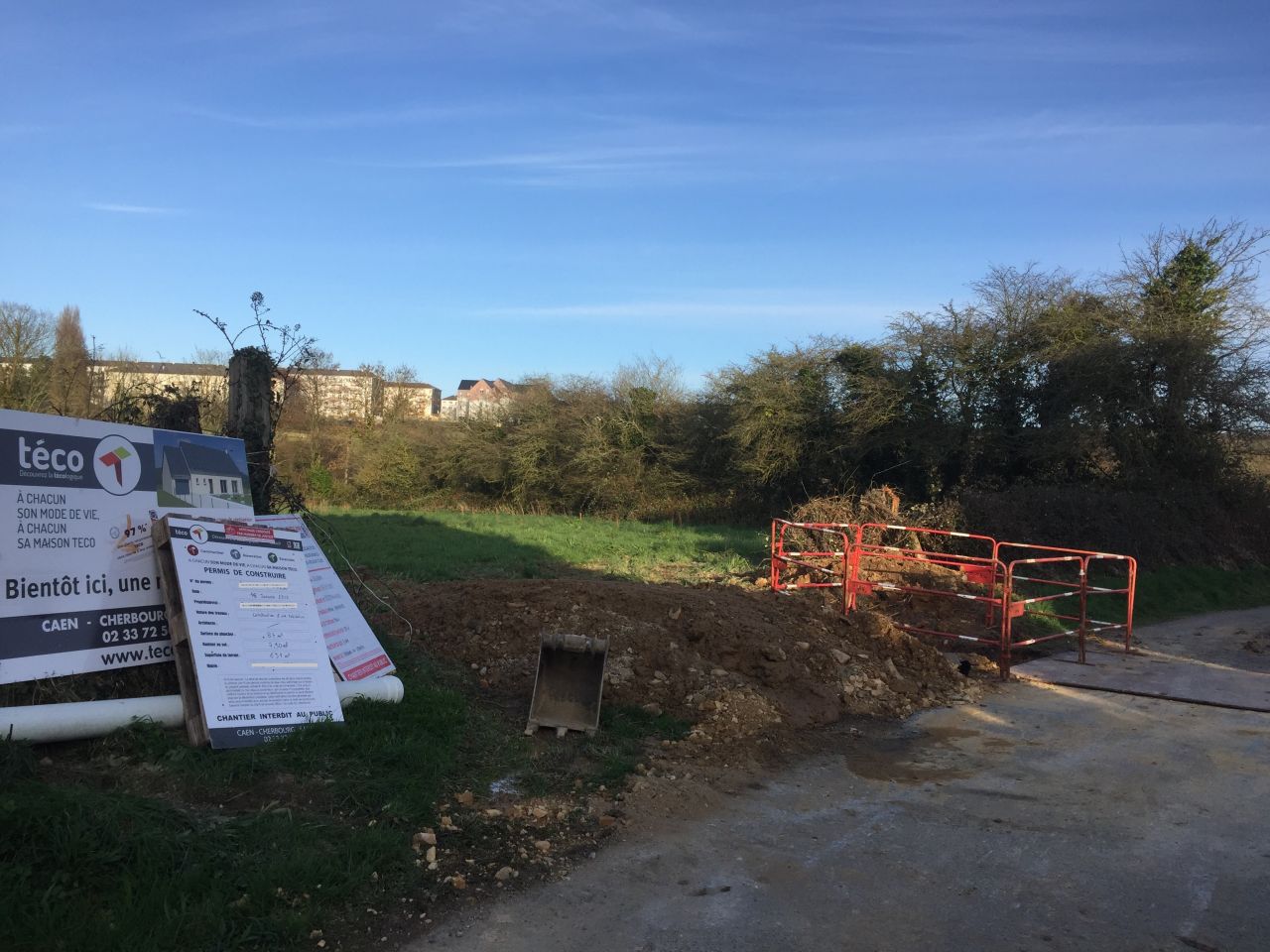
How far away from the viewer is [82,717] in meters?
5.11

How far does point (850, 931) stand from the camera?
4.17 m

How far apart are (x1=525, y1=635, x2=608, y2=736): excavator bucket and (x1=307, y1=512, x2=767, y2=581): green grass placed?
212 inches

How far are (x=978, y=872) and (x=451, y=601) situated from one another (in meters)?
5.83

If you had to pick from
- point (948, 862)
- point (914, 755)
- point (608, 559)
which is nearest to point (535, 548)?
point (608, 559)

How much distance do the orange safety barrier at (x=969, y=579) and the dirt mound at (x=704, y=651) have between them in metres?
1.17

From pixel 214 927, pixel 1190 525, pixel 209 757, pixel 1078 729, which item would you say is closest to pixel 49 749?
pixel 209 757

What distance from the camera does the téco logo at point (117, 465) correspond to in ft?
19.1

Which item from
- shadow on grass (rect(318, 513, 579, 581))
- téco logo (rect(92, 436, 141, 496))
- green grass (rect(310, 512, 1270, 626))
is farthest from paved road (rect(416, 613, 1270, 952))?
green grass (rect(310, 512, 1270, 626))

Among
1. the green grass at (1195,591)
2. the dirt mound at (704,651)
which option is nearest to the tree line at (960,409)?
the green grass at (1195,591)

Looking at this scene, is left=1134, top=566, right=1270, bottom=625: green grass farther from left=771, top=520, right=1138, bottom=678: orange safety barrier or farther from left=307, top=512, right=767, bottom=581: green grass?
left=307, top=512, right=767, bottom=581: green grass

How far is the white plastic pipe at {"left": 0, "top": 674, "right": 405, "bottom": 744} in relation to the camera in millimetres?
4875

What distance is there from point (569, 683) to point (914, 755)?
8.69ft

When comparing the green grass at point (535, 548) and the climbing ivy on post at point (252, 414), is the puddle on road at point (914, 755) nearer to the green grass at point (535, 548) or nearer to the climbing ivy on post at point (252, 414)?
the climbing ivy on post at point (252, 414)

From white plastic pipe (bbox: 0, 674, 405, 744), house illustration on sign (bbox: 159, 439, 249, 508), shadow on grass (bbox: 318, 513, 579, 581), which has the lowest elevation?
shadow on grass (bbox: 318, 513, 579, 581)
